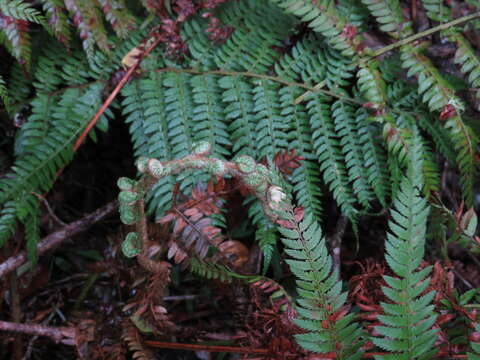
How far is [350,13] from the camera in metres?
2.16

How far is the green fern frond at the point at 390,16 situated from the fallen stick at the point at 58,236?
1497 millimetres

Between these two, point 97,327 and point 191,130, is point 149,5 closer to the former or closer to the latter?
point 191,130

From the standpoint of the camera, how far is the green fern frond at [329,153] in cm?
199

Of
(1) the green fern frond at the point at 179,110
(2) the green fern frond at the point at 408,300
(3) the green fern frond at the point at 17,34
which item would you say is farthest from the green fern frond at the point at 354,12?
(3) the green fern frond at the point at 17,34

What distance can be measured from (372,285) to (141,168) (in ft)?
3.31

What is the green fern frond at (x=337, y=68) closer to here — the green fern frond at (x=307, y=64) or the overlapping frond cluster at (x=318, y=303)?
the green fern frond at (x=307, y=64)

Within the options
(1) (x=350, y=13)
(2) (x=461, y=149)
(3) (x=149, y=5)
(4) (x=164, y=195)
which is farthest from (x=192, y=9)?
(2) (x=461, y=149)

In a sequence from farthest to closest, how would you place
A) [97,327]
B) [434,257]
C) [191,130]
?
[434,257], [191,130], [97,327]

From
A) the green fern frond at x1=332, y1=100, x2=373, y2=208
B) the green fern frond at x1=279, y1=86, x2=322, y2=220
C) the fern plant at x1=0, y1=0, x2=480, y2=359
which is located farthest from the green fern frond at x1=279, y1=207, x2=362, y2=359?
the green fern frond at x1=332, y1=100, x2=373, y2=208

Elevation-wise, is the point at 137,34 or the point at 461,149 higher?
the point at 137,34

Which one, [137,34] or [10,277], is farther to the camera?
[137,34]

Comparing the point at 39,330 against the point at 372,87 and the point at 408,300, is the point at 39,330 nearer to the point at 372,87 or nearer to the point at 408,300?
the point at 408,300

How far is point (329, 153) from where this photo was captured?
203 centimetres

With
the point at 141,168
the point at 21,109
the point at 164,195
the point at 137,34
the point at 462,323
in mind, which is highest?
the point at 137,34
